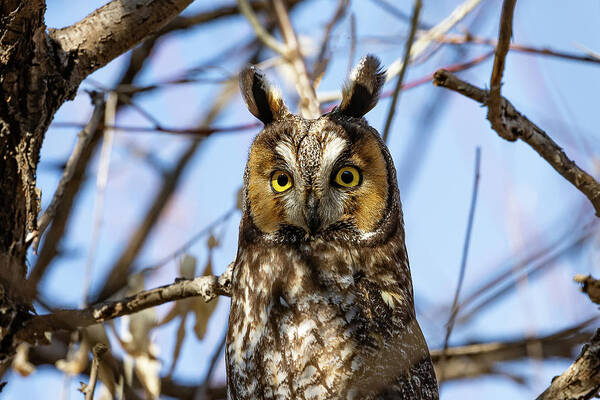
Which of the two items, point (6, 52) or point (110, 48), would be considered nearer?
point (6, 52)

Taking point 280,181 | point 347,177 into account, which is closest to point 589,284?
point 347,177

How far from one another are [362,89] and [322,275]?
30.7 inches

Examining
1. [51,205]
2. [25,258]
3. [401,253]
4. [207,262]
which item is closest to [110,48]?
[51,205]

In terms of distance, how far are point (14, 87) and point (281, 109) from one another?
0.93 m

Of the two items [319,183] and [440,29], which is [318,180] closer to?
[319,183]

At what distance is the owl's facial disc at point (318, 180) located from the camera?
7.43 ft

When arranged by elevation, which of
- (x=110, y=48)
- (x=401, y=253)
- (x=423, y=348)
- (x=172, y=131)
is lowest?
(x=423, y=348)

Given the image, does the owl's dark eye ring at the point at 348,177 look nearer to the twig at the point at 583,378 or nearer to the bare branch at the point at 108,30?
the bare branch at the point at 108,30

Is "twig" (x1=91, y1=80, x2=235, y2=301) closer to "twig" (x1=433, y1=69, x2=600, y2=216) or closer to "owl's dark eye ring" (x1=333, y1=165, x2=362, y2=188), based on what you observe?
"owl's dark eye ring" (x1=333, y1=165, x2=362, y2=188)

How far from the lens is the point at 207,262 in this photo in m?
2.67

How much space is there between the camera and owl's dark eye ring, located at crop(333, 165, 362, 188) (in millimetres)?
2322

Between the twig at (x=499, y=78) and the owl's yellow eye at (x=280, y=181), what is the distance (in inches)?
27.0

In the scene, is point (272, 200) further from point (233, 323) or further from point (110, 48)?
point (110, 48)

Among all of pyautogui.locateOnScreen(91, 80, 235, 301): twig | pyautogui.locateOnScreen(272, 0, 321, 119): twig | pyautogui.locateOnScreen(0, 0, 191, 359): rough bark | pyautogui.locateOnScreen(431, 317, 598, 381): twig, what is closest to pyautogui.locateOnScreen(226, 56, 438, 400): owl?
pyautogui.locateOnScreen(272, 0, 321, 119): twig
